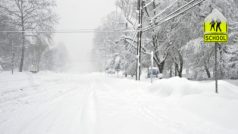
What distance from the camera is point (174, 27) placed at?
20.2 m

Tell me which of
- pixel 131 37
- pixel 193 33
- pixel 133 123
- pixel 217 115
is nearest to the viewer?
pixel 133 123

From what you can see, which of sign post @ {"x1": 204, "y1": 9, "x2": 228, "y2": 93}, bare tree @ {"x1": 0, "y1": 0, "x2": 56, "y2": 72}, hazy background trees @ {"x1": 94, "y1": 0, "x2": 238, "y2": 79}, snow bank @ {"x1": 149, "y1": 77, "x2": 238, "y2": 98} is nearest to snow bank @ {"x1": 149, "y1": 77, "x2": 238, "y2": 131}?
snow bank @ {"x1": 149, "y1": 77, "x2": 238, "y2": 98}

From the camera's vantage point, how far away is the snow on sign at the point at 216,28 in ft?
22.6

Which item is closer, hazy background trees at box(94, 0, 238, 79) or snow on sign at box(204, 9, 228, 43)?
snow on sign at box(204, 9, 228, 43)

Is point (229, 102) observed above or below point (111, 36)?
below

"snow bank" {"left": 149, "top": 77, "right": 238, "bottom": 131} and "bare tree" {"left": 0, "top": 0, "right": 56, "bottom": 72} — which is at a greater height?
"bare tree" {"left": 0, "top": 0, "right": 56, "bottom": 72}

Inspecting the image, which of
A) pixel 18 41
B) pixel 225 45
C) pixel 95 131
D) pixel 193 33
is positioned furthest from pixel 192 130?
pixel 18 41

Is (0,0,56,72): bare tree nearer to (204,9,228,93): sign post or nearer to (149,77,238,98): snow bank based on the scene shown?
(149,77,238,98): snow bank

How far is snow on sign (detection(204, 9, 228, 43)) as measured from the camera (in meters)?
6.88

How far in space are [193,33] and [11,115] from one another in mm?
17293

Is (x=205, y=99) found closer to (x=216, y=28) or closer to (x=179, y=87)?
(x=179, y=87)

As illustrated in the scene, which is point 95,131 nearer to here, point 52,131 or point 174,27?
point 52,131

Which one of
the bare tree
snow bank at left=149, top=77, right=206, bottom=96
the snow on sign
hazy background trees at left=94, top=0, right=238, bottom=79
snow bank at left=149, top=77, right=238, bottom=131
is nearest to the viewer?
snow bank at left=149, top=77, right=238, bottom=131

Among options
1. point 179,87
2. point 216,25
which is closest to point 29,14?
point 179,87
